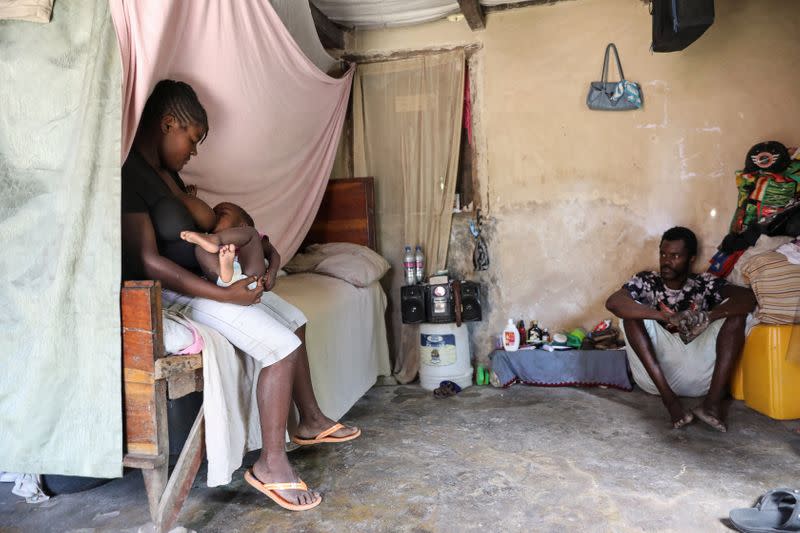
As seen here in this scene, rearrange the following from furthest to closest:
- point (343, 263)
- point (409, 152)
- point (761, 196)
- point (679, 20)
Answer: point (409, 152) < point (343, 263) < point (761, 196) < point (679, 20)

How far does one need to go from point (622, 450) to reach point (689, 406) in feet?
2.93

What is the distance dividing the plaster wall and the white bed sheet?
87 cm

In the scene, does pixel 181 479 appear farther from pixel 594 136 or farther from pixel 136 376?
pixel 594 136

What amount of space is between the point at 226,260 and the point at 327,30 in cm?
263

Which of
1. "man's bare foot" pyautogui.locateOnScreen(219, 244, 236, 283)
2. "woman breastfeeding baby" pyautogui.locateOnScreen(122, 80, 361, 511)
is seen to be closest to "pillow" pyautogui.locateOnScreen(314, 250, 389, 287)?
"woman breastfeeding baby" pyautogui.locateOnScreen(122, 80, 361, 511)

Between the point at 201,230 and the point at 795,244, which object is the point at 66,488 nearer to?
the point at 201,230

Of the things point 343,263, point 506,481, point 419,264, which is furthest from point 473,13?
point 506,481

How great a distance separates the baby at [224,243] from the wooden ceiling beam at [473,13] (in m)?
2.23

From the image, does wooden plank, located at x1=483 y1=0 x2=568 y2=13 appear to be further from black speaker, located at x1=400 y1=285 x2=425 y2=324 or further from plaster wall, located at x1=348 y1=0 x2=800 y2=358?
black speaker, located at x1=400 y1=285 x2=425 y2=324

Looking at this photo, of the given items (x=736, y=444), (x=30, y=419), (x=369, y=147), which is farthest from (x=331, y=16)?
(x=736, y=444)

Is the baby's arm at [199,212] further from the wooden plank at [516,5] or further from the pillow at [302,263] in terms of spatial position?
the wooden plank at [516,5]

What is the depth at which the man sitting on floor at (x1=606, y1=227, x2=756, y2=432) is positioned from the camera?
3406 millimetres

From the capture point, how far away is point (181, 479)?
2.13 metres

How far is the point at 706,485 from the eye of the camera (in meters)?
2.46
